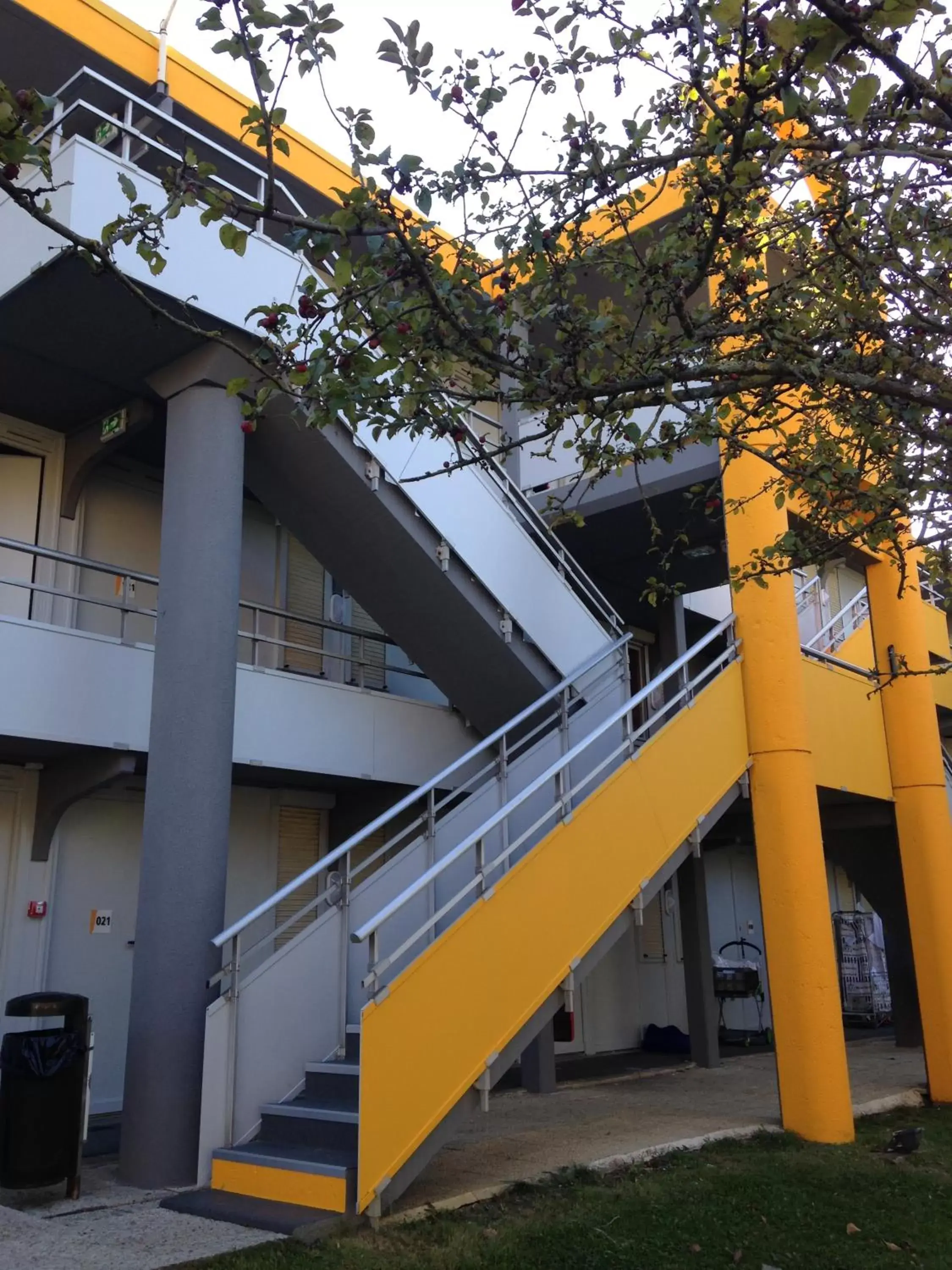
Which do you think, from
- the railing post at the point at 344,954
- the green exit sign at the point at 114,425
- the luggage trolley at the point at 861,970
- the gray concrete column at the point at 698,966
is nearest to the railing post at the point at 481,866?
the railing post at the point at 344,954

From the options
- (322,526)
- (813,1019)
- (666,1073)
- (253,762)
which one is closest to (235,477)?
(322,526)

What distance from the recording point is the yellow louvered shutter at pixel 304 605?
1162 cm

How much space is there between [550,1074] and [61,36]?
10.5m

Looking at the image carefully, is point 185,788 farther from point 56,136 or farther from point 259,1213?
point 56,136

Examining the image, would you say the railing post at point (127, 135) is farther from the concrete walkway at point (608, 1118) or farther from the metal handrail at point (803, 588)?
the metal handrail at point (803, 588)

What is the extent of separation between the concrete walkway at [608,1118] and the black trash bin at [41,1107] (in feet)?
6.51

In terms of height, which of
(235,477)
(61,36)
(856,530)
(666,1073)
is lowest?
(666,1073)

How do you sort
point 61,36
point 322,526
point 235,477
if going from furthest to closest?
1. point 61,36
2. point 322,526
3. point 235,477

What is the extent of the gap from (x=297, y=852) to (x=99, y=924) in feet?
7.60

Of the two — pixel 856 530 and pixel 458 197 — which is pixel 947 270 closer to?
pixel 856 530

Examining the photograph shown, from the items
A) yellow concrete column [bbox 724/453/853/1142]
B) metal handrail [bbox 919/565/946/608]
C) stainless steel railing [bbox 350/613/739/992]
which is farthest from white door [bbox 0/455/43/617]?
metal handrail [bbox 919/565/946/608]

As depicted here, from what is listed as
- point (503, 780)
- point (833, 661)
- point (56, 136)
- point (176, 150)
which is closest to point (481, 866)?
point (503, 780)

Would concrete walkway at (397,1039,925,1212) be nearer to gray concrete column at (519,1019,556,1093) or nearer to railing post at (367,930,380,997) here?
gray concrete column at (519,1019,556,1093)

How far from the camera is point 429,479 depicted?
354 inches
